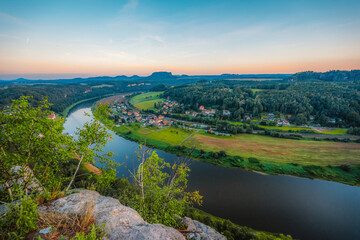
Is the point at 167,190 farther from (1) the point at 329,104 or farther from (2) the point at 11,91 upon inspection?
(2) the point at 11,91

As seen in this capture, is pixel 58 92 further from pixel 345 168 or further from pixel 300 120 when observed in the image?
pixel 345 168

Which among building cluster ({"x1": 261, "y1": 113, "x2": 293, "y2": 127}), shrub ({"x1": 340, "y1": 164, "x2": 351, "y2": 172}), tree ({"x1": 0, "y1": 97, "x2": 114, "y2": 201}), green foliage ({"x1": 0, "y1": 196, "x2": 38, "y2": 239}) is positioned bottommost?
shrub ({"x1": 340, "y1": 164, "x2": 351, "y2": 172})

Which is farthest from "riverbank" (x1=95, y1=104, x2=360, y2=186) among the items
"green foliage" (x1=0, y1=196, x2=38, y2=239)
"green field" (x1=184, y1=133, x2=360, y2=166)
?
"green foliage" (x1=0, y1=196, x2=38, y2=239)

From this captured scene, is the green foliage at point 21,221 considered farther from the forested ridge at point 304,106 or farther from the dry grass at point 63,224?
the forested ridge at point 304,106

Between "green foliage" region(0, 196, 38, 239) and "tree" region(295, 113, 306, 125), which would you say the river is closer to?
"green foliage" region(0, 196, 38, 239)

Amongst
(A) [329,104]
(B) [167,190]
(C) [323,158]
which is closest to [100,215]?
(B) [167,190]

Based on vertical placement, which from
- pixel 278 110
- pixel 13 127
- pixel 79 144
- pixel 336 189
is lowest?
pixel 336 189

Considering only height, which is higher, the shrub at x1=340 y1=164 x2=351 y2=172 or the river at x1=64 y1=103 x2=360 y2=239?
the shrub at x1=340 y1=164 x2=351 y2=172
